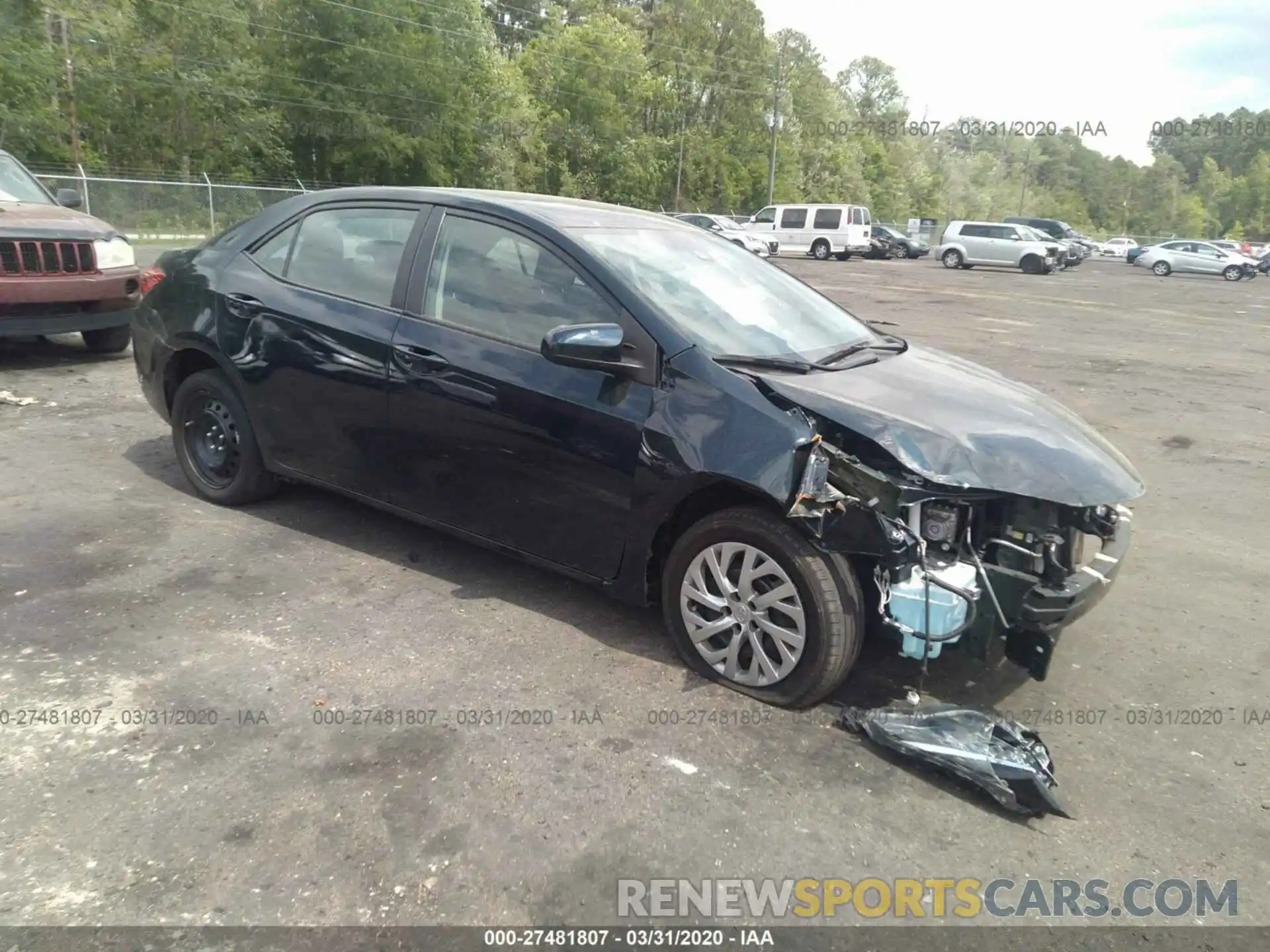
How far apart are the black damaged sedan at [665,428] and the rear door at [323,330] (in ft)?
0.04

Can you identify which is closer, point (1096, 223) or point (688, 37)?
point (688, 37)

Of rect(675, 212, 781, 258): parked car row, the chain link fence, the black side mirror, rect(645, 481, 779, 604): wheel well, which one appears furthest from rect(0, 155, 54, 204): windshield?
rect(675, 212, 781, 258): parked car row

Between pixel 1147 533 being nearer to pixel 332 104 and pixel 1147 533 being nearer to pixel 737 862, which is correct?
pixel 737 862

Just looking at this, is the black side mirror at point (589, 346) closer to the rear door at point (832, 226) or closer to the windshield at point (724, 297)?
the windshield at point (724, 297)

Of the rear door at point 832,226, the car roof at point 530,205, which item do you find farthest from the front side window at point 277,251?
the rear door at point 832,226

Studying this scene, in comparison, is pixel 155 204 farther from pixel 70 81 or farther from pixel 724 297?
pixel 724 297

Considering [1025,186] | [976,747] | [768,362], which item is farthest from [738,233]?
[1025,186]

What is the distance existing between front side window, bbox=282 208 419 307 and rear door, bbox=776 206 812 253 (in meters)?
34.8

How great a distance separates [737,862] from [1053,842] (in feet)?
3.14

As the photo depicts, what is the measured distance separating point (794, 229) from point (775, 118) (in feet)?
73.1

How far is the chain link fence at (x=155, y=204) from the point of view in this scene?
23844mm

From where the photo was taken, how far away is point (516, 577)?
440cm

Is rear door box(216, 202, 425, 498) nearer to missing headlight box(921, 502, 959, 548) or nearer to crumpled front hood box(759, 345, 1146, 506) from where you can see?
crumpled front hood box(759, 345, 1146, 506)

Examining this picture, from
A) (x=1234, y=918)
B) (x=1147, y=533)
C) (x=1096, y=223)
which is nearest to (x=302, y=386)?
(x=1234, y=918)
